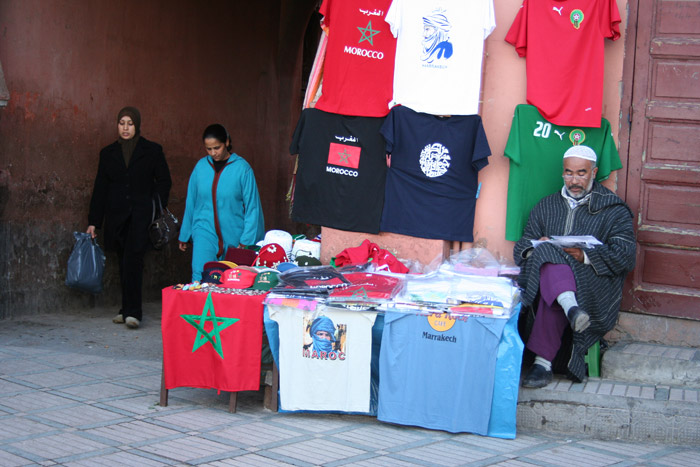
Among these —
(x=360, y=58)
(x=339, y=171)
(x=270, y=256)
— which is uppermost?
(x=360, y=58)

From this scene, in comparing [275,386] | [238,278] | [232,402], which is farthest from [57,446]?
[238,278]

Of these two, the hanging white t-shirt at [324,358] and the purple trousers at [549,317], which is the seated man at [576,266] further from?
the hanging white t-shirt at [324,358]

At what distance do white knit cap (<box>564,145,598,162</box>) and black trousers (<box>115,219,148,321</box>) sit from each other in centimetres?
385

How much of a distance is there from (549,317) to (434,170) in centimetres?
140

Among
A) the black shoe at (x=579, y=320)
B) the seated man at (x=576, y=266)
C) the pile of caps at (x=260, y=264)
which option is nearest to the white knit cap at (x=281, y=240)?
the pile of caps at (x=260, y=264)

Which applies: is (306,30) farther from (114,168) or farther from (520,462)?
(520,462)

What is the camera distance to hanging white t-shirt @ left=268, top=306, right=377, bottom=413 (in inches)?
187

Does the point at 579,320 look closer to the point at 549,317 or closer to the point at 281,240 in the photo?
the point at 549,317

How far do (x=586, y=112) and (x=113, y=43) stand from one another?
15.7ft

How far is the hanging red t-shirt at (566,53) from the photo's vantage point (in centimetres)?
543

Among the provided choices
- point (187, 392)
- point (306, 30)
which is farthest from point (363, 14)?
point (306, 30)

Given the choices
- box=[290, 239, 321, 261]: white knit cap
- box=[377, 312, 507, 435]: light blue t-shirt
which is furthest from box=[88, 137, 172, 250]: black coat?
box=[377, 312, 507, 435]: light blue t-shirt

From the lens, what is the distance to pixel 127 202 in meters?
7.34

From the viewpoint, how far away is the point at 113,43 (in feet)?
26.6
